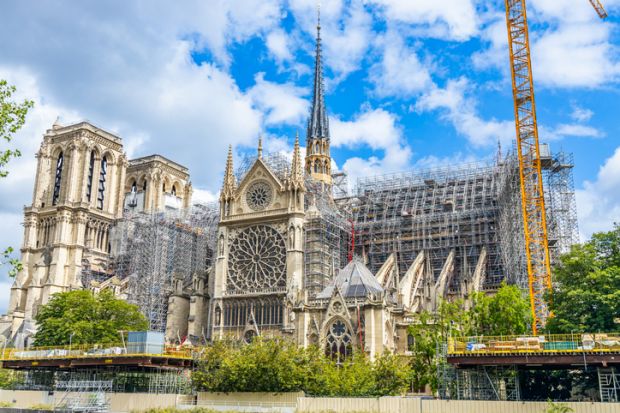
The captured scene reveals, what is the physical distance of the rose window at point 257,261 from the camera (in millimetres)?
66750

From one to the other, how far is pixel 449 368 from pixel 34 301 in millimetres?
57788

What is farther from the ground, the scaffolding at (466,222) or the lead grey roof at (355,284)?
the scaffolding at (466,222)

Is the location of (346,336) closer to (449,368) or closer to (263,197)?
(449,368)

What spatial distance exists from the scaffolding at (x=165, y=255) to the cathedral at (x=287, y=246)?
0.51 feet

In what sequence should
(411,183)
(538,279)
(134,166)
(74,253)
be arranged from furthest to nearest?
(134,166) < (74,253) < (411,183) < (538,279)

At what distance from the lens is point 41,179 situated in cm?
9081

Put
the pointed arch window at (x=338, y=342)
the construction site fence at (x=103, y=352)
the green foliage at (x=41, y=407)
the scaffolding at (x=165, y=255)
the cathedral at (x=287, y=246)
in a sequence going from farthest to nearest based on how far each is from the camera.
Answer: the scaffolding at (x=165, y=255), the cathedral at (x=287, y=246), the pointed arch window at (x=338, y=342), the green foliage at (x=41, y=407), the construction site fence at (x=103, y=352)

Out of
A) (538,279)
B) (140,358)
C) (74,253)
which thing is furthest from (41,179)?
(538,279)

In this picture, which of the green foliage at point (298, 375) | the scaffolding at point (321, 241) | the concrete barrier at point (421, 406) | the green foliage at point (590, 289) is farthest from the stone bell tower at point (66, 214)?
the green foliage at point (590, 289)

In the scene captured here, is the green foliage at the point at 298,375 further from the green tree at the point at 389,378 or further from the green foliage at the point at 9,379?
the green foliage at the point at 9,379

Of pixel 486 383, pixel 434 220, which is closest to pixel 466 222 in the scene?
pixel 434 220

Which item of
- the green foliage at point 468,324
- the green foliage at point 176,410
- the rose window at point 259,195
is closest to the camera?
the green foliage at point 176,410

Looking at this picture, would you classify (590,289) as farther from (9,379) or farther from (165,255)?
(165,255)

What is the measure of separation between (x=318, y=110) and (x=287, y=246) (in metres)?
31.1
